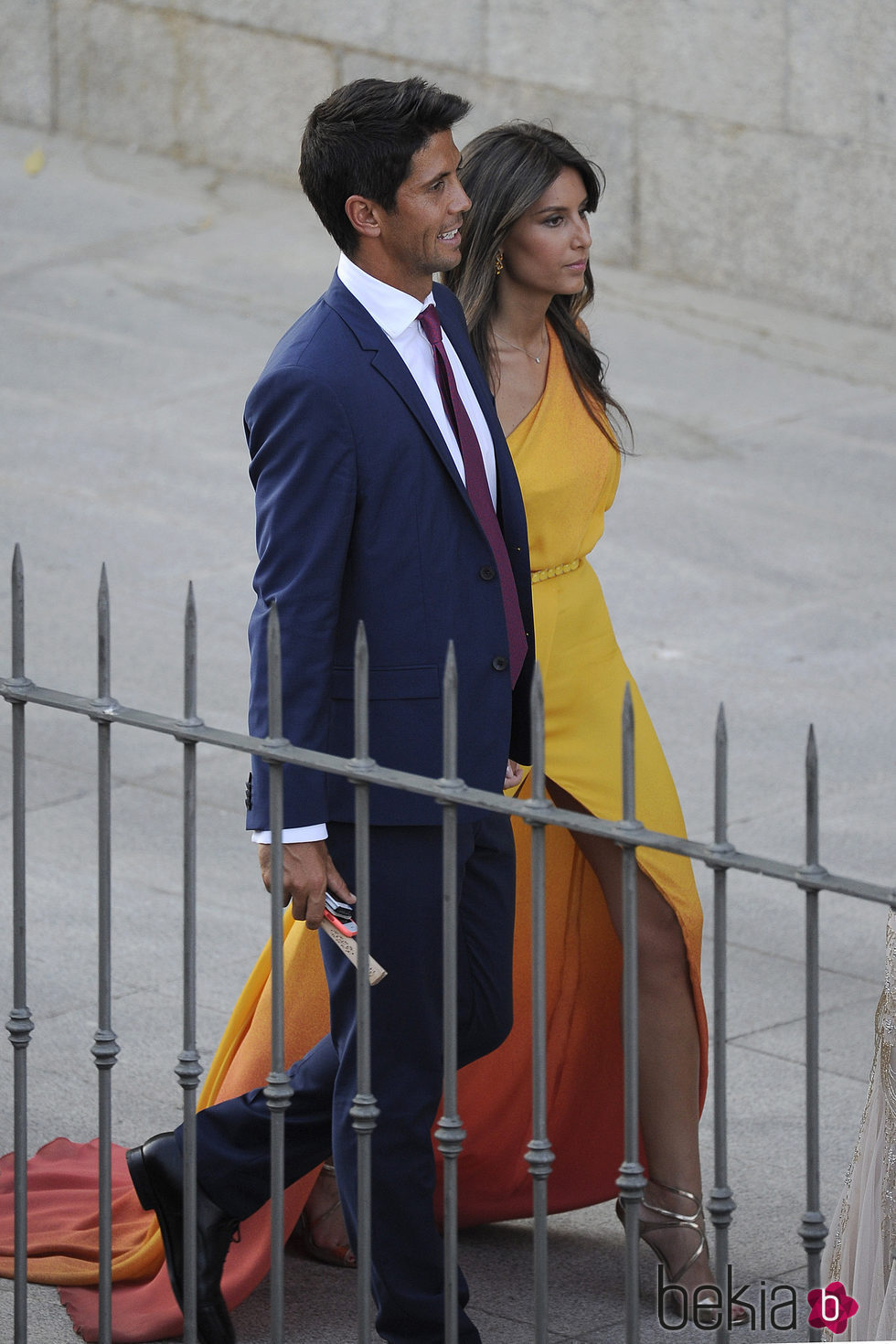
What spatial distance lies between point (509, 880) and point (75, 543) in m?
5.24

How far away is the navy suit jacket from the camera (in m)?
3.37

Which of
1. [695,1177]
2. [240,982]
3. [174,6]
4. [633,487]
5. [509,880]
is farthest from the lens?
[174,6]

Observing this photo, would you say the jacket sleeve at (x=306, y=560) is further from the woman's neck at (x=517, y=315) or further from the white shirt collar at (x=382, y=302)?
the woman's neck at (x=517, y=315)

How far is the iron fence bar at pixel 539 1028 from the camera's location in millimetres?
2752

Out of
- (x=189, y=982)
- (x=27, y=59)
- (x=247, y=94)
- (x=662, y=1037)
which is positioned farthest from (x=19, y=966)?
(x=27, y=59)

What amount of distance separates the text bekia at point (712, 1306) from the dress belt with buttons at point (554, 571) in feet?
4.09

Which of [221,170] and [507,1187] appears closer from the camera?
[507,1187]

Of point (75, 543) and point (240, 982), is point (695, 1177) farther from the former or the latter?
point (75, 543)


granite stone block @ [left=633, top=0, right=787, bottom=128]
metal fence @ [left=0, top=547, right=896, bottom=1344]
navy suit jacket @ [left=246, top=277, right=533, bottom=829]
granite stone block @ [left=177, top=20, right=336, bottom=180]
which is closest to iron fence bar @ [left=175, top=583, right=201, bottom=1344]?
metal fence @ [left=0, top=547, right=896, bottom=1344]

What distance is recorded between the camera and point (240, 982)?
5.33 metres

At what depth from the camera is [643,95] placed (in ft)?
38.9

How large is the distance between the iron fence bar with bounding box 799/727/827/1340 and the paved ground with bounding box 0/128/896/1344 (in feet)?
4.12

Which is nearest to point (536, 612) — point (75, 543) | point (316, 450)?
point (316, 450)

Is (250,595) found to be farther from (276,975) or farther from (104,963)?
(276,975)
